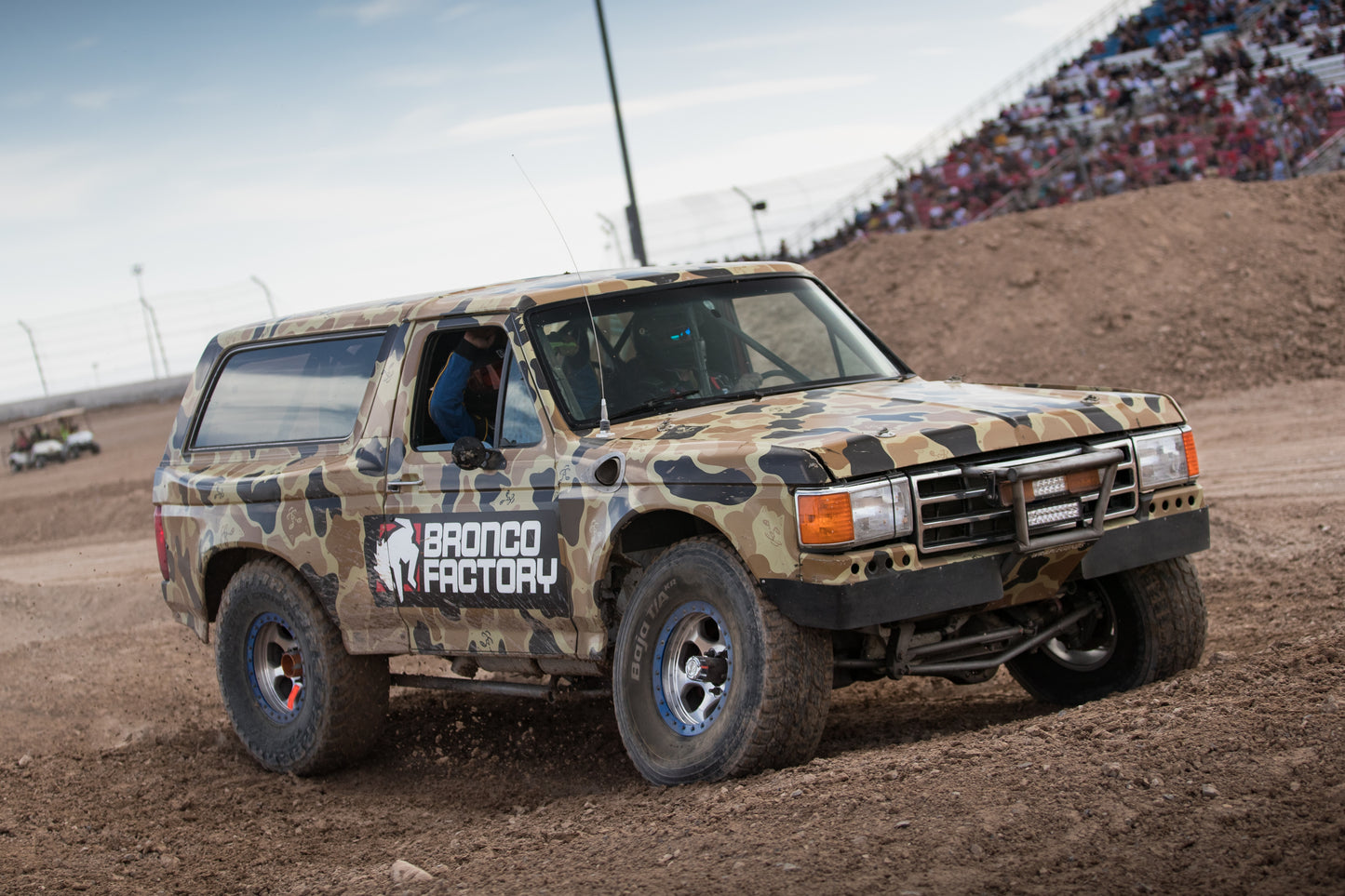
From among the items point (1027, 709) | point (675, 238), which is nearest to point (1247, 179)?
point (675, 238)

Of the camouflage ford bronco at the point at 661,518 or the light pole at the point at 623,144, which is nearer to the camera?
the camouflage ford bronco at the point at 661,518

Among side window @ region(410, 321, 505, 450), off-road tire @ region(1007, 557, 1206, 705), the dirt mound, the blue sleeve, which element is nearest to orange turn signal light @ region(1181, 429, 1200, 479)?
off-road tire @ region(1007, 557, 1206, 705)

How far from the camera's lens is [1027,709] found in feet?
21.1

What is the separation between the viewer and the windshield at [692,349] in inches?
230

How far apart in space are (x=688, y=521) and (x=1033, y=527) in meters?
1.32

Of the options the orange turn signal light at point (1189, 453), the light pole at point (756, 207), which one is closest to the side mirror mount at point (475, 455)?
the orange turn signal light at point (1189, 453)

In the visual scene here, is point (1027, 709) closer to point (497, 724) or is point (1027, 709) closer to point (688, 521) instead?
point (688, 521)

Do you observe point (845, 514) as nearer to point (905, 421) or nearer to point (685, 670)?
point (905, 421)

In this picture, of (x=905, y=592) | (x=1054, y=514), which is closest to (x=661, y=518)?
(x=905, y=592)

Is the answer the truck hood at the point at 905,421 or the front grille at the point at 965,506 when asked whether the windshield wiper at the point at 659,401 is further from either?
the front grille at the point at 965,506

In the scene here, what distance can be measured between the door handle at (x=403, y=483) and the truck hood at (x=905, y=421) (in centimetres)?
112

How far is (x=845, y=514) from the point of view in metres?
4.62

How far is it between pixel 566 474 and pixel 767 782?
4.97ft

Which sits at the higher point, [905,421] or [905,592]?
[905,421]
